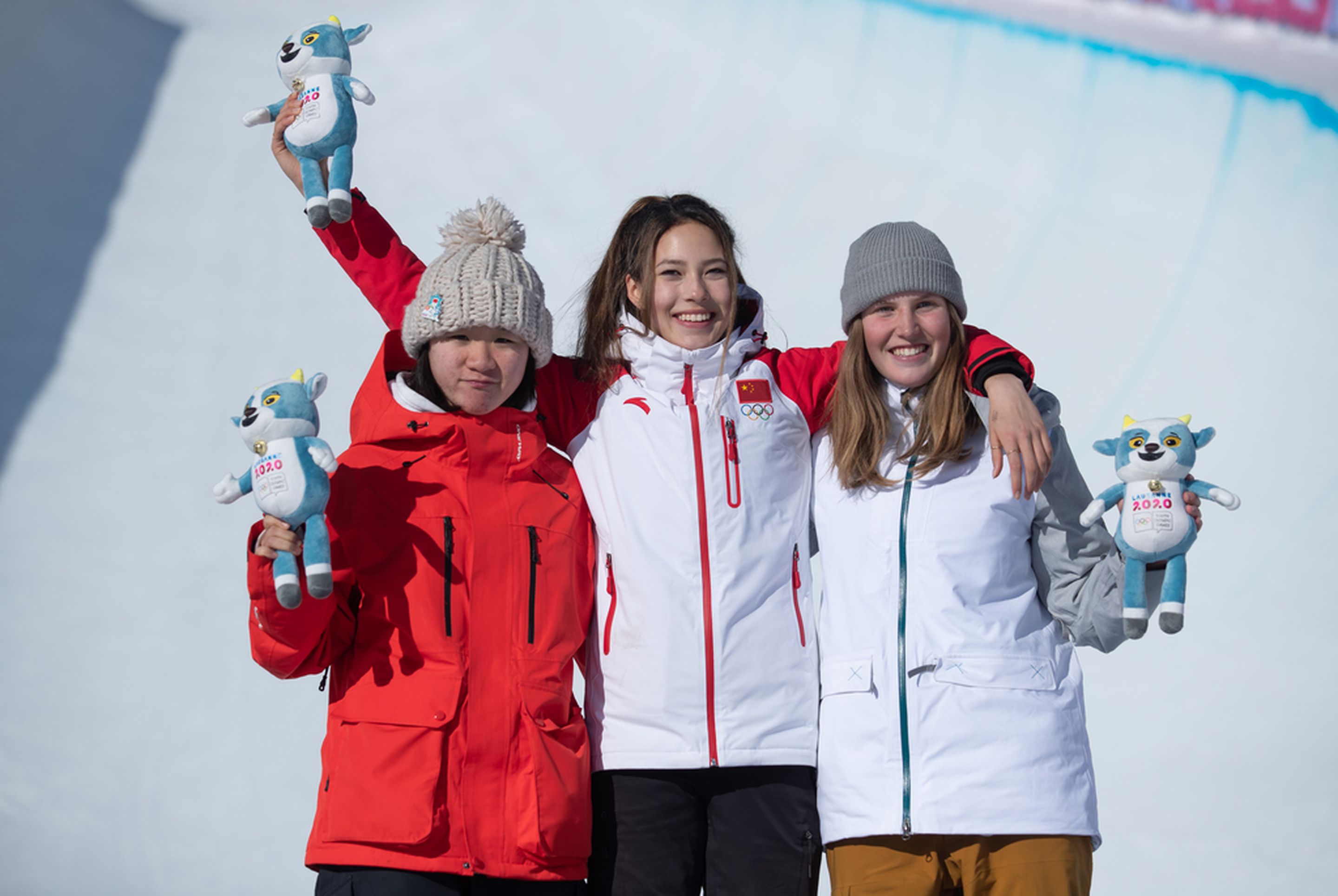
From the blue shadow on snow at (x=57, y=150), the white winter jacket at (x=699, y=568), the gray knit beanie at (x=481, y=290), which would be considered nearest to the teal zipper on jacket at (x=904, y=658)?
the white winter jacket at (x=699, y=568)

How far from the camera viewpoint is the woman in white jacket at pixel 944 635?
1857 millimetres

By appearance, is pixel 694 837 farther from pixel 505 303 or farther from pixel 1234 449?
pixel 1234 449

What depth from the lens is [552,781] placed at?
1.87m

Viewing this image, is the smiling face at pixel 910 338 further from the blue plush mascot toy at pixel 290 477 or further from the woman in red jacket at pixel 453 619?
the blue plush mascot toy at pixel 290 477

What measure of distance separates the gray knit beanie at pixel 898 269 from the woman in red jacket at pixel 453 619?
1.90 feet

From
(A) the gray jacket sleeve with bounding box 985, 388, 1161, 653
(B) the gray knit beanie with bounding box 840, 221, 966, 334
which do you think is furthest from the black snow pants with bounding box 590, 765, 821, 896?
(B) the gray knit beanie with bounding box 840, 221, 966, 334

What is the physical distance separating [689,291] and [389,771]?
40.2 inches

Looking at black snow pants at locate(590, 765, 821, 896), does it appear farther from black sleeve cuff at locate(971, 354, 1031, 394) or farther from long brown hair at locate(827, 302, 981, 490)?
black sleeve cuff at locate(971, 354, 1031, 394)

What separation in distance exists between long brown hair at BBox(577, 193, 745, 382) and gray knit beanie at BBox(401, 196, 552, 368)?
14 centimetres

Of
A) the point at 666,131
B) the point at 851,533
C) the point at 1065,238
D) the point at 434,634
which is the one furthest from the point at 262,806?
the point at 1065,238

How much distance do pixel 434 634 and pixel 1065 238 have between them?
448 cm

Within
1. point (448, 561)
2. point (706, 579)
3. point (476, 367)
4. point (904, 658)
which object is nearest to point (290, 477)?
point (448, 561)

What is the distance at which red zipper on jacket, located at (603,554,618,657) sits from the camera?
2.07m

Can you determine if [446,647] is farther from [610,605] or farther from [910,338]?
[910,338]
